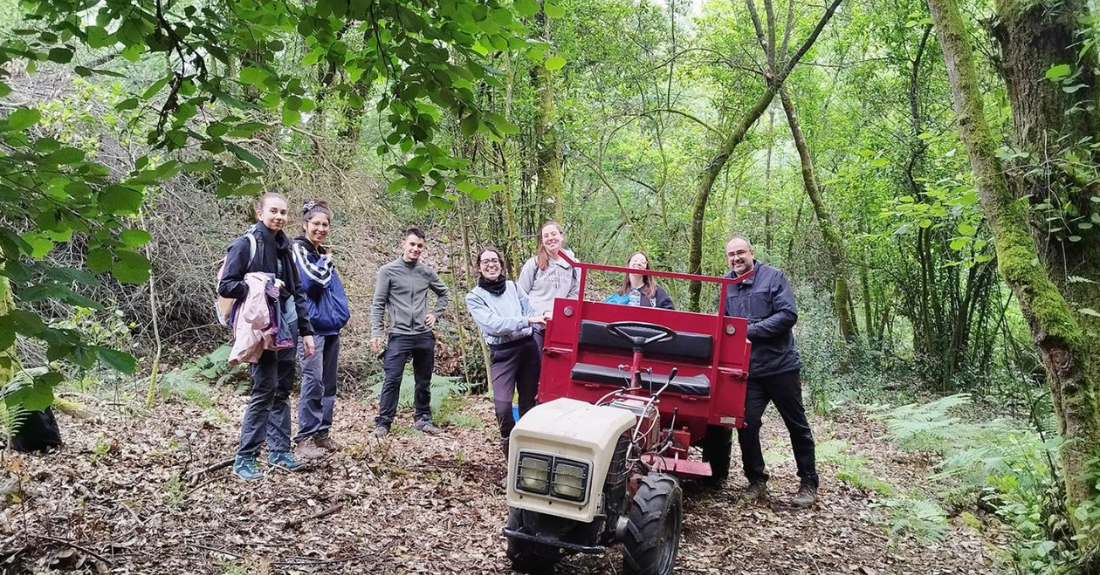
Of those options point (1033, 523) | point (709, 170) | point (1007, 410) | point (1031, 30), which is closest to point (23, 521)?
point (1033, 523)

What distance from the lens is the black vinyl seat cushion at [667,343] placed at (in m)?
5.15

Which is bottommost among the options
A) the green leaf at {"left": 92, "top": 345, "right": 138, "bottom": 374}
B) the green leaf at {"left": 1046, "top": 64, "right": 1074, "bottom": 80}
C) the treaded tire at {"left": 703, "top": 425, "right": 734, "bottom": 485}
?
the treaded tire at {"left": 703, "top": 425, "right": 734, "bottom": 485}

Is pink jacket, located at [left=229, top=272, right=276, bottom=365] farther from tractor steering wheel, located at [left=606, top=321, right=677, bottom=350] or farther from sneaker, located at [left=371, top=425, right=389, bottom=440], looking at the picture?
tractor steering wheel, located at [left=606, top=321, right=677, bottom=350]

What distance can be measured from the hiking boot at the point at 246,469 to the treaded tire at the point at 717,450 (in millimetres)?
3441

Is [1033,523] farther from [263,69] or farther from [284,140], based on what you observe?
[284,140]

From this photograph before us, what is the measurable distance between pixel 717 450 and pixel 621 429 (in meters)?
2.43

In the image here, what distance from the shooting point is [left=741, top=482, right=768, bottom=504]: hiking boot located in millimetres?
5781

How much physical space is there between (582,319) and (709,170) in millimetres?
6183

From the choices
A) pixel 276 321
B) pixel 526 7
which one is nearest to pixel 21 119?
pixel 526 7

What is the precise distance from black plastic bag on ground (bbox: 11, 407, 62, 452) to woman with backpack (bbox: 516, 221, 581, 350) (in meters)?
3.67

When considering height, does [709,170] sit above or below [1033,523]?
above

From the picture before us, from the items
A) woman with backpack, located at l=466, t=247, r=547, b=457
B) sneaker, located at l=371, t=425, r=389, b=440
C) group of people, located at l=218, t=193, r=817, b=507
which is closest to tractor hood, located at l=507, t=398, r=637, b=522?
group of people, located at l=218, t=193, r=817, b=507

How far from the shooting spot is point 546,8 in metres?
2.70

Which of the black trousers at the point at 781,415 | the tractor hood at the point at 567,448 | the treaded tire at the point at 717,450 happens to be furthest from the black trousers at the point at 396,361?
the tractor hood at the point at 567,448
